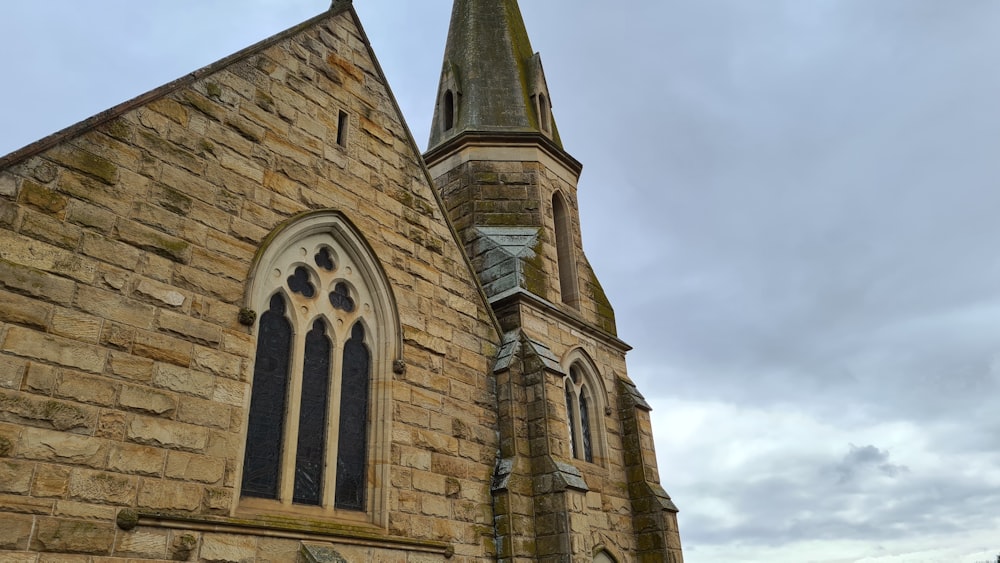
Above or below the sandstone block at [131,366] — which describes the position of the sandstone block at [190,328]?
above

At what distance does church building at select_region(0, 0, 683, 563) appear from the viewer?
222 inches

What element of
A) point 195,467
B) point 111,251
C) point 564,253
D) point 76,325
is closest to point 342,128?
point 111,251

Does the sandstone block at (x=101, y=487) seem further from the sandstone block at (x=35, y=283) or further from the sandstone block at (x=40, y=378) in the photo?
the sandstone block at (x=35, y=283)

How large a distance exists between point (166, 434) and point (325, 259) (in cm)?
303

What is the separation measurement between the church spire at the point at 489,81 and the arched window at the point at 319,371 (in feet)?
19.6

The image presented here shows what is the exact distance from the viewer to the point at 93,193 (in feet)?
20.5

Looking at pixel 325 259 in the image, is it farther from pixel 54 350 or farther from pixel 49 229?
pixel 54 350

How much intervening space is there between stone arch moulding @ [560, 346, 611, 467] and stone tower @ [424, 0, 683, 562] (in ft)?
0.06

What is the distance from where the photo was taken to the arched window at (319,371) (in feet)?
23.6

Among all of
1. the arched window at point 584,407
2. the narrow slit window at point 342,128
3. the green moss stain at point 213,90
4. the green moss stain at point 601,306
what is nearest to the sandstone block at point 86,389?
the green moss stain at point 213,90

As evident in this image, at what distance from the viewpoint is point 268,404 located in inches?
287

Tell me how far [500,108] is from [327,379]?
8430mm

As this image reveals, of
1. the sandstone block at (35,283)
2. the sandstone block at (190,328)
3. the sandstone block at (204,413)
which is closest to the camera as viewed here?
the sandstone block at (35,283)

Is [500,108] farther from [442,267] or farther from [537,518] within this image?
[537,518]
